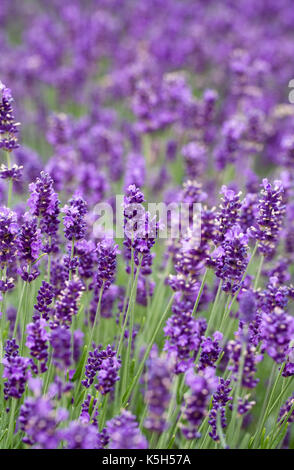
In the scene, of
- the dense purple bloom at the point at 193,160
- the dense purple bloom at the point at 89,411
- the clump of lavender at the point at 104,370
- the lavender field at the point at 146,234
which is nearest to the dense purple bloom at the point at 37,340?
the lavender field at the point at 146,234

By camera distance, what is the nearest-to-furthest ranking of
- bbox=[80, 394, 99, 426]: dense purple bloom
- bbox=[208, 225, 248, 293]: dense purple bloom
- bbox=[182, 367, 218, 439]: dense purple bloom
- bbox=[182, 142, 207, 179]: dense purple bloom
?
1. bbox=[182, 367, 218, 439]: dense purple bloom
2. bbox=[80, 394, 99, 426]: dense purple bloom
3. bbox=[208, 225, 248, 293]: dense purple bloom
4. bbox=[182, 142, 207, 179]: dense purple bloom

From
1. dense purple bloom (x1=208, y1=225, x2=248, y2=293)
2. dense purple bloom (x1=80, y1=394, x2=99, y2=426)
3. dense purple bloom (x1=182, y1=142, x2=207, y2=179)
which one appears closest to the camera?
dense purple bloom (x1=80, y1=394, x2=99, y2=426)

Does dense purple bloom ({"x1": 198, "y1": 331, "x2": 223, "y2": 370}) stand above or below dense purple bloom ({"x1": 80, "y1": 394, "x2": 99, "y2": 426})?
above

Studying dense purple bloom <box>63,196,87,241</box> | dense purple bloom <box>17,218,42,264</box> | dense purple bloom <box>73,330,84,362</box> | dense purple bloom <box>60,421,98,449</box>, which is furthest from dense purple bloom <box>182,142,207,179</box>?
dense purple bloom <box>60,421,98,449</box>

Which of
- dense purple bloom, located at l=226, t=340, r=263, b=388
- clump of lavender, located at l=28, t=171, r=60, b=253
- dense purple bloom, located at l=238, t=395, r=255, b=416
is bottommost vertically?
dense purple bloom, located at l=238, t=395, r=255, b=416

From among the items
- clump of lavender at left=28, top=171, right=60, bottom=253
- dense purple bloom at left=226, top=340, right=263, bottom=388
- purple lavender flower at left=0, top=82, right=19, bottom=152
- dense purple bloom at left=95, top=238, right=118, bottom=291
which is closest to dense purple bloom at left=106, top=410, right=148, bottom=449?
dense purple bloom at left=226, top=340, right=263, bottom=388

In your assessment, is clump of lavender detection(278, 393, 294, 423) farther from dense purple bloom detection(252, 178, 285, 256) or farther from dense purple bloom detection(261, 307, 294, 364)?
dense purple bloom detection(252, 178, 285, 256)

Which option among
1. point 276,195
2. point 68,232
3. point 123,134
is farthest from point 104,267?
point 123,134

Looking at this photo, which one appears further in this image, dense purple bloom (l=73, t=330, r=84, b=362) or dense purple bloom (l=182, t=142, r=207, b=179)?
dense purple bloom (l=182, t=142, r=207, b=179)

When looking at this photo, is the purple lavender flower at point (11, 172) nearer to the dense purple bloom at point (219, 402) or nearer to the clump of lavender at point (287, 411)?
the dense purple bloom at point (219, 402)

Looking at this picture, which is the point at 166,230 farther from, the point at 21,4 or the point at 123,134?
the point at 21,4
